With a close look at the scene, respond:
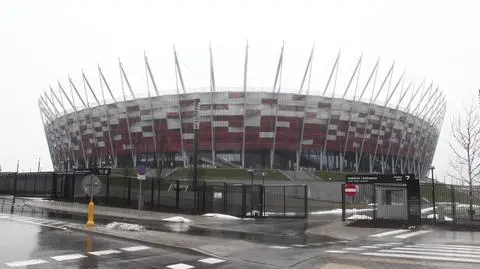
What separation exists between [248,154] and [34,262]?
70190 mm

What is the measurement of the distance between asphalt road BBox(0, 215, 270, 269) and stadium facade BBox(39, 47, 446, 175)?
5887 cm

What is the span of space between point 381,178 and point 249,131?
55010mm

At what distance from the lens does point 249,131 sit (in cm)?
7806

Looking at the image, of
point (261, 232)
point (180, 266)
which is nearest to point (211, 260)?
point (180, 266)

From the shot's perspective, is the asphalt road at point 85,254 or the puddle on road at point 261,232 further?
the puddle on road at point 261,232

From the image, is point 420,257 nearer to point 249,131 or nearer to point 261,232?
point 261,232

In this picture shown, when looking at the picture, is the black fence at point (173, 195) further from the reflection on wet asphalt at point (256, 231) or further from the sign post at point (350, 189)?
the reflection on wet asphalt at point (256, 231)

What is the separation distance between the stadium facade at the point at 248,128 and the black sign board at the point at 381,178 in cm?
5104

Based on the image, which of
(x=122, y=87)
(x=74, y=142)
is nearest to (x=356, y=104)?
(x=122, y=87)

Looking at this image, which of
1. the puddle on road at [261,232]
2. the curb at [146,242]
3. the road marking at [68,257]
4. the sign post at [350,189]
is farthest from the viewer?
the sign post at [350,189]

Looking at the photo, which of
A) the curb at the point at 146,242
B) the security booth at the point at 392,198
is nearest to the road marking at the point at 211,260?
the curb at the point at 146,242

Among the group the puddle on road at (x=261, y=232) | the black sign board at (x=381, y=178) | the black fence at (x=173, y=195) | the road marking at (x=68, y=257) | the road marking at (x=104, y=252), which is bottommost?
the puddle on road at (x=261, y=232)

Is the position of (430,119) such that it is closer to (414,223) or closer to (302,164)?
(302,164)

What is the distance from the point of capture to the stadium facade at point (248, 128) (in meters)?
77.8
